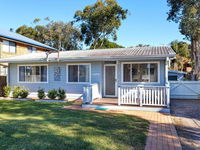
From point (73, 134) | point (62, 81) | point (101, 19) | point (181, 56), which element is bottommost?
point (73, 134)

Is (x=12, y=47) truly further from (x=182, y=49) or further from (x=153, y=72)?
(x=182, y=49)

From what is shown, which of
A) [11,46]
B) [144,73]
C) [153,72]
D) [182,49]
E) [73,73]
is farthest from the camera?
[182,49]

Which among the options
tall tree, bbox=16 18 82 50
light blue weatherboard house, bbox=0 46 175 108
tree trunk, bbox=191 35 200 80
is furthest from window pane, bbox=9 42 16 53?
tree trunk, bbox=191 35 200 80

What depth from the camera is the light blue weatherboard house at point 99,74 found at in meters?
8.52

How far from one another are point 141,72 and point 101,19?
20265 millimetres

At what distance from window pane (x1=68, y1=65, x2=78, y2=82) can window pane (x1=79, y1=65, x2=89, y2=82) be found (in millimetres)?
291

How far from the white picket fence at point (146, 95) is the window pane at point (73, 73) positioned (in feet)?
13.6

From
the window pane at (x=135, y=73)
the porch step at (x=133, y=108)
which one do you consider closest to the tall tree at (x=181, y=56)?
the window pane at (x=135, y=73)

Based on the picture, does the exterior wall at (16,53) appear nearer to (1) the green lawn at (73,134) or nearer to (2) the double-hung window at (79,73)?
(2) the double-hung window at (79,73)

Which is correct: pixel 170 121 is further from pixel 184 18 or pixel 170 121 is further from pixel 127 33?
pixel 127 33

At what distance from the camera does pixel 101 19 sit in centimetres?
2772

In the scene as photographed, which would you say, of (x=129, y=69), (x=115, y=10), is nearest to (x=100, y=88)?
(x=129, y=69)

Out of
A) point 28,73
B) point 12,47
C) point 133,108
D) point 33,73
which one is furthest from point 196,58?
point 12,47

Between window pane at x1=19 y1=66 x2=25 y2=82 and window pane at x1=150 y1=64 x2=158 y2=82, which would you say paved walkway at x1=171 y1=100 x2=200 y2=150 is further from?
window pane at x1=19 y1=66 x2=25 y2=82
